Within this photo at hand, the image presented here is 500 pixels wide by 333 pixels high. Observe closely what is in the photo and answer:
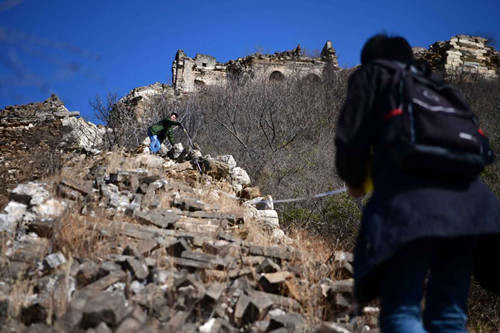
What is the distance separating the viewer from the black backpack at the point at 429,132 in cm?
126

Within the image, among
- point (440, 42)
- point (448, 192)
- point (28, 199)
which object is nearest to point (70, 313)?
point (28, 199)

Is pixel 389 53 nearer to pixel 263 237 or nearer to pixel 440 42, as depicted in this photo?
pixel 263 237

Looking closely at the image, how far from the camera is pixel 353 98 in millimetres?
1445

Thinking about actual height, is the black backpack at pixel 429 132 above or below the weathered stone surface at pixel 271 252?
above

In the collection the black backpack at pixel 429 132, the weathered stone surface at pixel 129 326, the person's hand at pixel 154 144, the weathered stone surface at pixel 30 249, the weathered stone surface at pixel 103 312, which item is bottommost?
the weathered stone surface at pixel 129 326

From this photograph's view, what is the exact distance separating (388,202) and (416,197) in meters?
0.11

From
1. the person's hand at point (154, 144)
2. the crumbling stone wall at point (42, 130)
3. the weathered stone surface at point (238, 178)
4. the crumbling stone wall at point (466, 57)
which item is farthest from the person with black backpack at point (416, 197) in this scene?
the crumbling stone wall at point (466, 57)

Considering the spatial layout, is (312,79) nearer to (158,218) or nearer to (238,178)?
(238,178)

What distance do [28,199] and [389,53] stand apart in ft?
12.0

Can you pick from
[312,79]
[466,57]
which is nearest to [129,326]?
[312,79]

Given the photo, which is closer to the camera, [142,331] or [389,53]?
[389,53]

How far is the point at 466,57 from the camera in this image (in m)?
15.3

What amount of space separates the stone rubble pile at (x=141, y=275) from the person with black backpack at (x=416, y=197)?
47 cm

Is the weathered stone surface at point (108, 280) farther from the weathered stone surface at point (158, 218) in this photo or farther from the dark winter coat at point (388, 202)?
the dark winter coat at point (388, 202)
